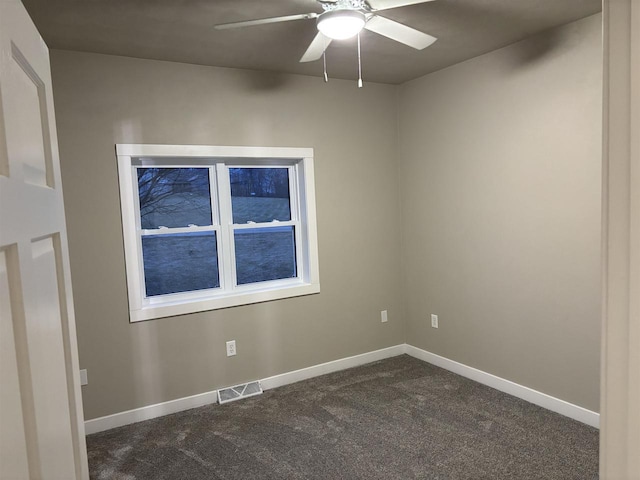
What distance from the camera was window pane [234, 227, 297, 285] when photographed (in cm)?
379

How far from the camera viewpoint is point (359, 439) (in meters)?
2.85

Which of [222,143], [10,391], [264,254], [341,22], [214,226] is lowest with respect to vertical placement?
[264,254]

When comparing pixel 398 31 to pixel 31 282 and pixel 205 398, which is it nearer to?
pixel 31 282

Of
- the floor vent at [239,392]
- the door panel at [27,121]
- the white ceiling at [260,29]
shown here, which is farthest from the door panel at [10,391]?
the floor vent at [239,392]

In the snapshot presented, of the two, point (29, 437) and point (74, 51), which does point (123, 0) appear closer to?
point (74, 51)

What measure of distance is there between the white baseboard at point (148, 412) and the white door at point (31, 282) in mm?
2311

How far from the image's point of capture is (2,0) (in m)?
0.70

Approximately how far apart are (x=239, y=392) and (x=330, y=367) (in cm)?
87

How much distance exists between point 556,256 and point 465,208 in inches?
32.8

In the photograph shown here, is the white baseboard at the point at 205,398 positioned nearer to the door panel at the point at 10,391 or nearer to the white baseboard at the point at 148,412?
the white baseboard at the point at 148,412

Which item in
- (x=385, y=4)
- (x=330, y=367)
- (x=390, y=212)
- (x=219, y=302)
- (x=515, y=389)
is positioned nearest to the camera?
(x=385, y=4)

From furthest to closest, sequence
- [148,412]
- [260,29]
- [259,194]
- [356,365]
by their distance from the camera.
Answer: [356,365] → [259,194] → [148,412] → [260,29]

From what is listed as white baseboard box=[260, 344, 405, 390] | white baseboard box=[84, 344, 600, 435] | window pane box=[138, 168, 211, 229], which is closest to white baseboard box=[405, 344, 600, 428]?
white baseboard box=[84, 344, 600, 435]

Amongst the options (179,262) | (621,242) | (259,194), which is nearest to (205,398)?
(179,262)
